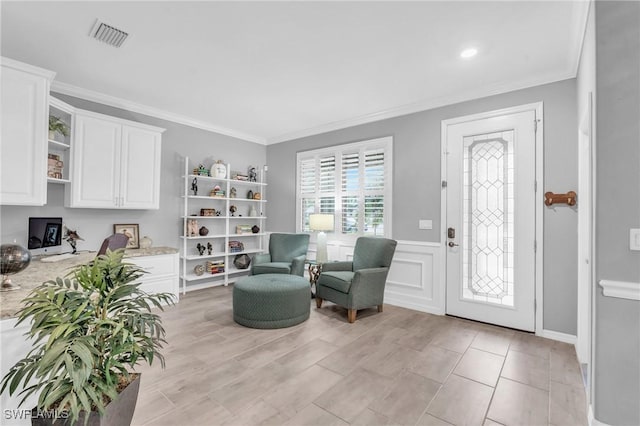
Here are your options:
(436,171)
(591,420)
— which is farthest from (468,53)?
(591,420)

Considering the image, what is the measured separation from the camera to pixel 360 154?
4.52m

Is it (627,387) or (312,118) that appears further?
(312,118)

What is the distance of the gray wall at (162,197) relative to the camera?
3214 millimetres

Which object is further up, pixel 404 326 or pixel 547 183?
pixel 547 183

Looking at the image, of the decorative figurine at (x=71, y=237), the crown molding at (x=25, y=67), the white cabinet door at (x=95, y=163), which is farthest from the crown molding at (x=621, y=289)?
the decorative figurine at (x=71, y=237)

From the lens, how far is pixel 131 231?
159 inches

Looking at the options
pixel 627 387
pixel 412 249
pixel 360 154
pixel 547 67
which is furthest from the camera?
pixel 360 154

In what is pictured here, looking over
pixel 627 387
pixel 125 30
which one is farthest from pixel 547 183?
pixel 125 30

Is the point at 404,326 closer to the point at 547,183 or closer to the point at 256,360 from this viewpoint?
the point at 256,360

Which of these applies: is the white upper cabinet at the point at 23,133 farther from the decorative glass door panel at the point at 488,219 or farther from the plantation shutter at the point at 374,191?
the decorative glass door panel at the point at 488,219

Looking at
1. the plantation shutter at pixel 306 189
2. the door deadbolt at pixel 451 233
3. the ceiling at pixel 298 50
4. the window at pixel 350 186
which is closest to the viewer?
the ceiling at pixel 298 50

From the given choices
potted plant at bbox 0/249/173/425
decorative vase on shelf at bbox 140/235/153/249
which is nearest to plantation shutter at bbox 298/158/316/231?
decorative vase on shelf at bbox 140/235/153/249

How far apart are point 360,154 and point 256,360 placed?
3.17 meters

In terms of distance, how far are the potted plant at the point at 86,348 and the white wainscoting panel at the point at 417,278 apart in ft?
10.4
